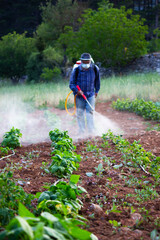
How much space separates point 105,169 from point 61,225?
2.35 meters

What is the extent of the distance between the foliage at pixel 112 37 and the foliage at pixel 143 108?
38.1 feet

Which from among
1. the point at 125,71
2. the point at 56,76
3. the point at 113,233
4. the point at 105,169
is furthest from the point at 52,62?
the point at 113,233

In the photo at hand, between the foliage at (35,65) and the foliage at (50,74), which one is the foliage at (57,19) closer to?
the foliage at (35,65)

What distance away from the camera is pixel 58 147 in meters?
4.29

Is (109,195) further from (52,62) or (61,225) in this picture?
(52,62)

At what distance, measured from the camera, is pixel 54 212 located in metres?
2.09

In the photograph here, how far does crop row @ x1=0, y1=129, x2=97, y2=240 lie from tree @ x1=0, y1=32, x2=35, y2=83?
886 inches

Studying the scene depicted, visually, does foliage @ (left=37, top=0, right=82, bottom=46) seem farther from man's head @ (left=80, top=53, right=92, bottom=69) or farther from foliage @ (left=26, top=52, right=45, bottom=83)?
man's head @ (left=80, top=53, right=92, bottom=69)

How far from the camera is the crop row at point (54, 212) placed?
1.27 meters

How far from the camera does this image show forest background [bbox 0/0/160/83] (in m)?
20.2

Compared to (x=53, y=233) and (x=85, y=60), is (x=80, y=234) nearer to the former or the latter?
(x=53, y=233)

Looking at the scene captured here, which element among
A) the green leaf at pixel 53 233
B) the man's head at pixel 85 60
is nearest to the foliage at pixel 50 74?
the man's head at pixel 85 60

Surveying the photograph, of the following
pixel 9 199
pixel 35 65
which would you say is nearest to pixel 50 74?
pixel 35 65

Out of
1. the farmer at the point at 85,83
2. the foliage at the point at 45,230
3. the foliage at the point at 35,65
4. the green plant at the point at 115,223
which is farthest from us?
the foliage at the point at 35,65
